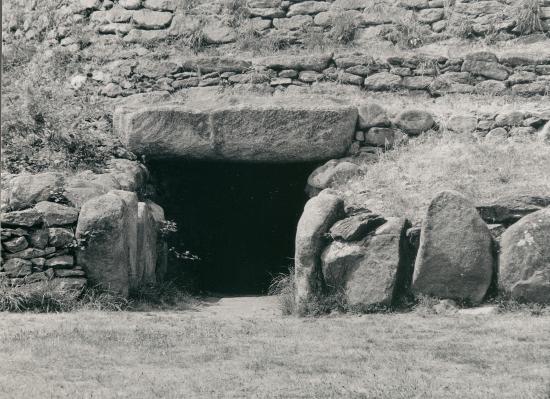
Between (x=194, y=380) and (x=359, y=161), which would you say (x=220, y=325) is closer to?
(x=194, y=380)

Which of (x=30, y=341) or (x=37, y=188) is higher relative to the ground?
(x=37, y=188)

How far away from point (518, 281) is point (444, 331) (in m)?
1.03

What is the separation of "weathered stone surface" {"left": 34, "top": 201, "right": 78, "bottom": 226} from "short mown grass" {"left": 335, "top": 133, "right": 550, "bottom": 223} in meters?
2.77

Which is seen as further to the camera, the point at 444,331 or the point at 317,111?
the point at 317,111

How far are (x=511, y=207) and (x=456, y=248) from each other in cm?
69

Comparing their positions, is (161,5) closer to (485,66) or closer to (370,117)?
(370,117)

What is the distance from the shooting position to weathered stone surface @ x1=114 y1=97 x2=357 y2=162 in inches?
393

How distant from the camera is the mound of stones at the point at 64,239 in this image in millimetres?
7969

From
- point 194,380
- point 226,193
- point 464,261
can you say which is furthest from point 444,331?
point 226,193

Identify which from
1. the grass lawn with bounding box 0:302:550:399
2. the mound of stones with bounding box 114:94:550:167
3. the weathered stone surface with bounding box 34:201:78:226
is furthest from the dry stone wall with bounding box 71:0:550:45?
the grass lawn with bounding box 0:302:550:399

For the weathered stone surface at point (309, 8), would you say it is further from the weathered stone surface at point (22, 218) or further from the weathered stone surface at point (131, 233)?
the weathered stone surface at point (22, 218)

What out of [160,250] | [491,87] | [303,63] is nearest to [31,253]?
[160,250]

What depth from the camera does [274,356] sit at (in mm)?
6199

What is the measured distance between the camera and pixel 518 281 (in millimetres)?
7570
